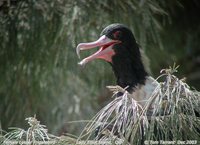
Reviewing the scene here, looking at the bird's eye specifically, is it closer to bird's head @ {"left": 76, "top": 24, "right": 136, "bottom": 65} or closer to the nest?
bird's head @ {"left": 76, "top": 24, "right": 136, "bottom": 65}

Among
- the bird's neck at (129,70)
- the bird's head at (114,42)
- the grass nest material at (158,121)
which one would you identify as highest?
the bird's head at (114,42)

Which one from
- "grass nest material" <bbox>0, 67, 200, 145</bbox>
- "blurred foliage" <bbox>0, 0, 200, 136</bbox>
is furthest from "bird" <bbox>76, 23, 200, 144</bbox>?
"grass nest material" <bbox>0, 67, 200, 145</bbox>

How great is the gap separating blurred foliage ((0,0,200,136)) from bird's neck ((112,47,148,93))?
0.43ft

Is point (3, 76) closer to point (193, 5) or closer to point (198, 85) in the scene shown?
point (193, 5)

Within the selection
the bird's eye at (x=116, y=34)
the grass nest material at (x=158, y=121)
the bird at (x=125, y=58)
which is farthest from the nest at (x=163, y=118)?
the bird's eye at (x=116, y=34)

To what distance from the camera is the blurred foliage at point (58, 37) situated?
9.02ft

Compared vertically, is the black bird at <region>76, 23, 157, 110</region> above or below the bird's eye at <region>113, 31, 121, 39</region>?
below

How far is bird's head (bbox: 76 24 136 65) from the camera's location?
260cm

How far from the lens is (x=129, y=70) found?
2.75 m

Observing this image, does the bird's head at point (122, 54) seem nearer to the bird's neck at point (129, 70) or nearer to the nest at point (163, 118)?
the bird's neck at point (129, 70)

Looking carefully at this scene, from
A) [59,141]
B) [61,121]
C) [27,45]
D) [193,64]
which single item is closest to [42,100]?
[61,121]

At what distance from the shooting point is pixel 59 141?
1.74 m

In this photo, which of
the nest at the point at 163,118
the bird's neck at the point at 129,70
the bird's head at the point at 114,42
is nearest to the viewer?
the nest at the point at 163,118

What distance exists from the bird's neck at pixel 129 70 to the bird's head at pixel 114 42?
0.03m
